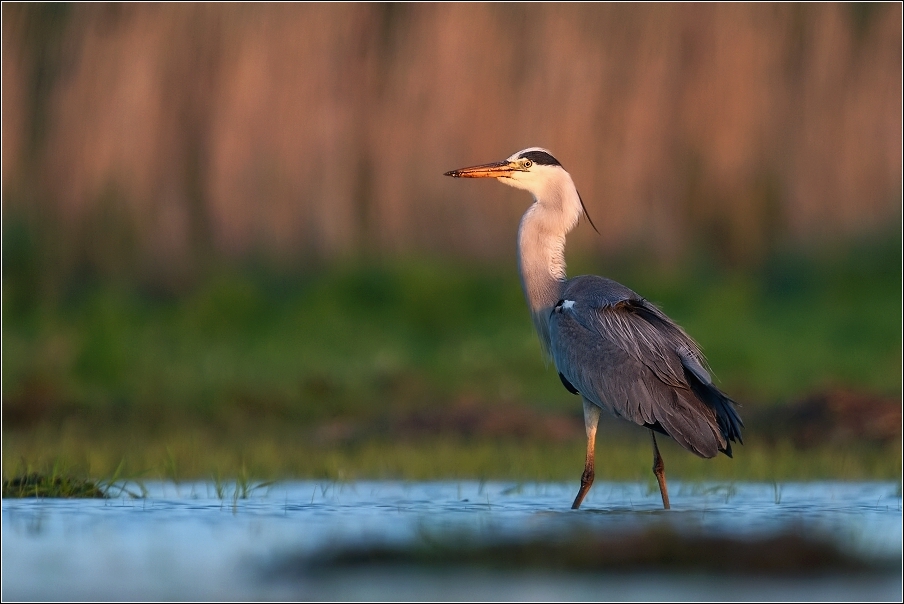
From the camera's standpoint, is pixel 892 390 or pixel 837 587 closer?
pixel 837 587

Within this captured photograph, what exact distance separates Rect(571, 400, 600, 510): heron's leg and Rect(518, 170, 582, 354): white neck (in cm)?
53

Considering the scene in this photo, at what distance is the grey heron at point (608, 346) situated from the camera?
22.5 ft

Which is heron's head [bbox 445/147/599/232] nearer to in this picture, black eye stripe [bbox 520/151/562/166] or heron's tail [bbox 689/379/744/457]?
black eye stripe [bbox 520/151/562/166]

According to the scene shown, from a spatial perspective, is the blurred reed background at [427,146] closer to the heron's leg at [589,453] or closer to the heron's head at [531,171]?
the heron's head at [531,171]

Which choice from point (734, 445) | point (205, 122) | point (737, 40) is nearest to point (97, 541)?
point (734, 445)

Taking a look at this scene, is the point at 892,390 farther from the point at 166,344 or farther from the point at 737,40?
the point at 166,344

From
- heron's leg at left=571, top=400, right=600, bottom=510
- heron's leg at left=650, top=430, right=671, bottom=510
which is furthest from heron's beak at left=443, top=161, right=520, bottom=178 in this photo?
heron's leg at left=650, top=430, right=671, bottom=510

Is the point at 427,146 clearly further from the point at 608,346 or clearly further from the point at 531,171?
the point at 608,346

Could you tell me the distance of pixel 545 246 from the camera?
7734mm

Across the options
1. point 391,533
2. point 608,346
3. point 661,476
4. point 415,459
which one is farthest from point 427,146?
point 391,533

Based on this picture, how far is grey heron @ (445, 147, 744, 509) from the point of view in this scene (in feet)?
22.5

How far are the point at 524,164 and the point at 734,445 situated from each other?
252cm

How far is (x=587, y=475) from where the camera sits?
273 inches

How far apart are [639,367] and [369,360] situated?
16.5ft
